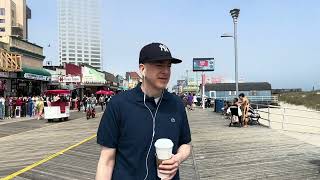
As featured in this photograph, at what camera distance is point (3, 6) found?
10012 cm

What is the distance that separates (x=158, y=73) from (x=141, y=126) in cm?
37

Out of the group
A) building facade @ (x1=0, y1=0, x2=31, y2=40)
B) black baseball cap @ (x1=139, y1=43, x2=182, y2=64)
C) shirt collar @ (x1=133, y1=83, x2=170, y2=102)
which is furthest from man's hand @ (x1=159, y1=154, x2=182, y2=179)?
building facade @ (x1=0, y1=0, x2=31, y2=40)

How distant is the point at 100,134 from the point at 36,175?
6.65m

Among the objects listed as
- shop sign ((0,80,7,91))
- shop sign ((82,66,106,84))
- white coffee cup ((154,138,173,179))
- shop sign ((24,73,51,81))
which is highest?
shop sign ((82,66,106,84))

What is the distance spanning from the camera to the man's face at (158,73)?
3.07 metres

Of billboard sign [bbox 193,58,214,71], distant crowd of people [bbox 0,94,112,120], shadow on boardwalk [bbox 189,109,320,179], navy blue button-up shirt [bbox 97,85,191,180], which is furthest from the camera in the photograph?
billboard sign [bbox 193,58,214,71]

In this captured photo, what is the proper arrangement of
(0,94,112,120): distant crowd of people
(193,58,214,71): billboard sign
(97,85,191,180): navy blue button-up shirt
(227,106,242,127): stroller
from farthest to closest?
(193,58,214,71): billboard sign → (0,94,112,120): distant crowd of people → (227,106,242,127): stroller → (97,85,191,180): navy blue button-up shirt

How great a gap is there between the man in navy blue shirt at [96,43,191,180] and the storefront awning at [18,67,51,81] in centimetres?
3708

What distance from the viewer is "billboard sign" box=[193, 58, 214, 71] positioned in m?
59.5

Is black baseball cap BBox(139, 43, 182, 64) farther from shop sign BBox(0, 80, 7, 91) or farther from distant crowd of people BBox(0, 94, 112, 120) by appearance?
shop sign BBox(0, 80, 7, 91)

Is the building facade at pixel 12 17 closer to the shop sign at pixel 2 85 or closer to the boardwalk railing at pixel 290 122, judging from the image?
the shop sign at pixel 2 85

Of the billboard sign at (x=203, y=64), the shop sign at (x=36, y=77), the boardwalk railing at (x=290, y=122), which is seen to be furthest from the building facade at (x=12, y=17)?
the boardwalk railing at (x=290, y=122)

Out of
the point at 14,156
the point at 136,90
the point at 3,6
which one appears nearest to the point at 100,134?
the point at 136,90

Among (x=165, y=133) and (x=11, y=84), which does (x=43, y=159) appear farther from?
(x=11, y=84)
